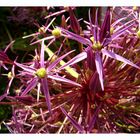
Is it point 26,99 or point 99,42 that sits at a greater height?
point 99,42

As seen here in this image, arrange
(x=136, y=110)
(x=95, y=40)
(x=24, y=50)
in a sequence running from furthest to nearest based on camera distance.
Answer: (x=24, y=50) < (x=136, y=110) < (x=95, y=40)

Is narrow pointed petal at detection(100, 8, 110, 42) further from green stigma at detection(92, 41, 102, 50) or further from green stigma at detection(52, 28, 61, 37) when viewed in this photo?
green stigma at detection(52, 28, 61, 37)

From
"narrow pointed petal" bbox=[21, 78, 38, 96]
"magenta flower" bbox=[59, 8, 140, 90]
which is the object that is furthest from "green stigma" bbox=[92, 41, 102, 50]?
"narrow pointed petal" bbox=[21, 78, 38, 96]

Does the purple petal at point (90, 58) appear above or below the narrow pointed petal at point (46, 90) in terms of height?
above

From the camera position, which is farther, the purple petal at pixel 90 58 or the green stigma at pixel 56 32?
the green stigma at pixel 56 32

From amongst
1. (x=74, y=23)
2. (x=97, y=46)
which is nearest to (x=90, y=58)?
→ (x=97, y=46)

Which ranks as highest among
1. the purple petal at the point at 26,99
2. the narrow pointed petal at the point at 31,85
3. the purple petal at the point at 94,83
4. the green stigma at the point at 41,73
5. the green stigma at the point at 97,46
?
the green stigma at the point at 97,46

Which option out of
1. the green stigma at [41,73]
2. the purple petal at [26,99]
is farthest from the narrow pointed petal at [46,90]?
the purple petal at [26,99]

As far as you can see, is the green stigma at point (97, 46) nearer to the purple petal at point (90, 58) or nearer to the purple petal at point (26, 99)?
the purple petal at point (90, 58)

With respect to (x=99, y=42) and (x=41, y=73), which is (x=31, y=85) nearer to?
(x=41, y=73)
